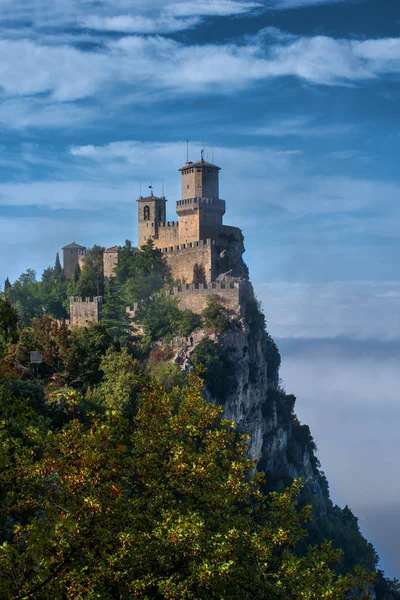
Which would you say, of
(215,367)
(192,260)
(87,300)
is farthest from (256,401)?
(87,300)

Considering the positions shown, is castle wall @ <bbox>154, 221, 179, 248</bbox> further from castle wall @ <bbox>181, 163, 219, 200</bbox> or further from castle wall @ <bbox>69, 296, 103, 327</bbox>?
castle wall @ <bbox>69, 296, 103, 327</bbox>

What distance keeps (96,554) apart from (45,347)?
95.1 ft

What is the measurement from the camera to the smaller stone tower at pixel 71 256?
279 feet

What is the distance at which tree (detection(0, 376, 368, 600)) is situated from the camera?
17.9 meters

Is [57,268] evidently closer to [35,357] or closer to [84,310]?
[84,310]

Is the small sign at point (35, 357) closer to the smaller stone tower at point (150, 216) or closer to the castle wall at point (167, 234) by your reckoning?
the castle wall at point (167, 234)

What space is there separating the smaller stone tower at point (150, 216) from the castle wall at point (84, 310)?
24.5ft

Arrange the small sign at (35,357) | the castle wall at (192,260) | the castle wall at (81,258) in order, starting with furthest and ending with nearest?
the castle wall at (81,258)
the castle wall at (192,260)
the small sign at (35,357)

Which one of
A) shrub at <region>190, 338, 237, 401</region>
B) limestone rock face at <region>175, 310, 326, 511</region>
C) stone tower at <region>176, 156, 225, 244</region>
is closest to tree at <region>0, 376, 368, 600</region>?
limestone rock face at <region>175, 310, 326, 511</region>

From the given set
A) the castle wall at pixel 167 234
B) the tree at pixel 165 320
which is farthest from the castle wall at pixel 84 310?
the castle wall at pixel 167 234

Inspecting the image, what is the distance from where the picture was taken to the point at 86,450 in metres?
19.5

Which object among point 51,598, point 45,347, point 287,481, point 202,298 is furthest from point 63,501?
point 287,481

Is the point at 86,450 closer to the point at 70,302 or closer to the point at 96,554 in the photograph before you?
the point at 96,554

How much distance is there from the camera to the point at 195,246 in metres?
71.1
